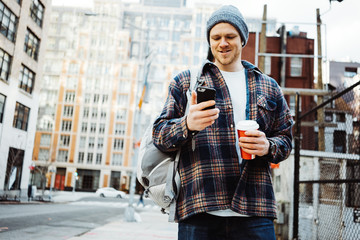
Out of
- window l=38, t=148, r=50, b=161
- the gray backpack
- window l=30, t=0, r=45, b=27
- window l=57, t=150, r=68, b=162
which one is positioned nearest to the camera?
the gray backpack

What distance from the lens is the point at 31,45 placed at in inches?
1100

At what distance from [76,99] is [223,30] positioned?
222 feet

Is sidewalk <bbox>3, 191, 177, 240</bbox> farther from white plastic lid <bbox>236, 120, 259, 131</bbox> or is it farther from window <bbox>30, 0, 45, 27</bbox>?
window <bbox>30, 0, 45, 27</bbox>

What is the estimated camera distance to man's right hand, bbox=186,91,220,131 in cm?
164

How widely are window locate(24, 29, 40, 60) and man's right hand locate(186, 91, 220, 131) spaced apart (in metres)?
28.1

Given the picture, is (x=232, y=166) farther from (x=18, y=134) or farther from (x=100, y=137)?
(x=100, y=137)

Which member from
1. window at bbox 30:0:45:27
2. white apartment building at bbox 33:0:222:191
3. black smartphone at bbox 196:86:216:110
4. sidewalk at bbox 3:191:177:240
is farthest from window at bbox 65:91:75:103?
black smartphone at bbox 196:86:216:110

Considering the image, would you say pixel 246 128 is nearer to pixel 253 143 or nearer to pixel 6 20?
pixel 253 143

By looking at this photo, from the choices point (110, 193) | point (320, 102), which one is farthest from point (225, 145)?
point (110, 193)

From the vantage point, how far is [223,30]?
6.89ft

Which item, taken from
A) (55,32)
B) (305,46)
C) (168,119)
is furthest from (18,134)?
(55,32)

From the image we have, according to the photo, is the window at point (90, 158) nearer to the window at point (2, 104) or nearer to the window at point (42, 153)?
the window at point (42, 153)

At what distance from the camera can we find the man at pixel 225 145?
5.92 feet

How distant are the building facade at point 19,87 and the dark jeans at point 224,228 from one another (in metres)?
21.9
